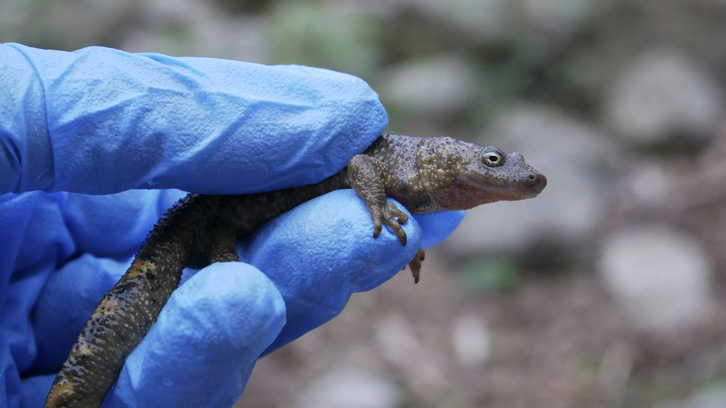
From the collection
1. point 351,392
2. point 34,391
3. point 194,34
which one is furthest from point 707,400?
point 194,34

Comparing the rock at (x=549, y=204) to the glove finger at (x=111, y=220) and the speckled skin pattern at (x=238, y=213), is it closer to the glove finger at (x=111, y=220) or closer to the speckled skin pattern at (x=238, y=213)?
the speckled skin pattern at (x=238, y=213)

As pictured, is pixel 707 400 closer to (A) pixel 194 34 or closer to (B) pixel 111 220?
(B) pixel 111 220

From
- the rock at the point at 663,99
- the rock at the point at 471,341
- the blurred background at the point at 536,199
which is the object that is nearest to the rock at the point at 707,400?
the blurred background at the point at 536,199

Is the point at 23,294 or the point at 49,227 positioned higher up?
the point at 49,227

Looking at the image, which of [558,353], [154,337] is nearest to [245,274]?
[154,337]

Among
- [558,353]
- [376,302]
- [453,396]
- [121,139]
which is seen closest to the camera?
[121,139]

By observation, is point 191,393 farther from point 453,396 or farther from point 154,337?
point 453,396

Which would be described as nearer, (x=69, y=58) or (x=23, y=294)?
A: (x=69, y=58)

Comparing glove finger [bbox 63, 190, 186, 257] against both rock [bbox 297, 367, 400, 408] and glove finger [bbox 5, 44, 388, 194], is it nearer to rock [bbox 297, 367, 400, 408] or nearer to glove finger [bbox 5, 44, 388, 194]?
glove finger [bbox 5, 44, 388, 194]
